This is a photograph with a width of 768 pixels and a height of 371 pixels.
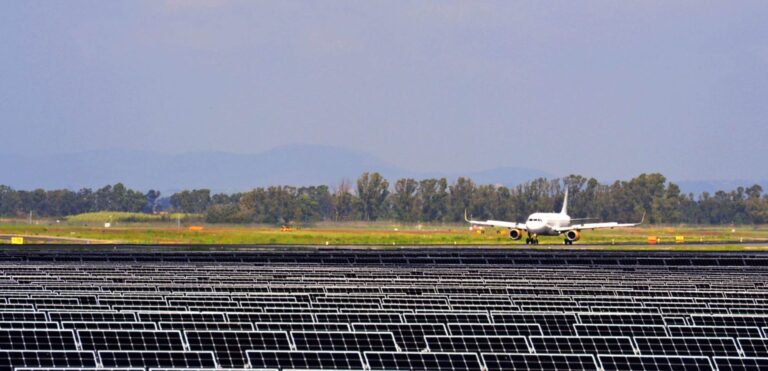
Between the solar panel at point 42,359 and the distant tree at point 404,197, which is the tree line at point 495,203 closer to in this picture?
the distant tree at point 404,197

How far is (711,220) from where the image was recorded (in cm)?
19700

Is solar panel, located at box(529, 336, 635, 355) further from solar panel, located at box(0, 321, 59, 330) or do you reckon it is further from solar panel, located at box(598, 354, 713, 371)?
solar panel, located at box(0, 321, 59, 330)

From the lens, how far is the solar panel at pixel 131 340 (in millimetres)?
21047

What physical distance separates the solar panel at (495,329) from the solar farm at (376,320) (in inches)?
1.2

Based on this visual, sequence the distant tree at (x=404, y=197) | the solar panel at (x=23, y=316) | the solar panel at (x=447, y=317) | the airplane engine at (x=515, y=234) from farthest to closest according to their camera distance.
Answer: the distant tree at (x=404, y=197) < the airplane engine at (x=515, y=234) < the solar panel at (x=447, y=317) < the solar panel at (x=23, y=316)

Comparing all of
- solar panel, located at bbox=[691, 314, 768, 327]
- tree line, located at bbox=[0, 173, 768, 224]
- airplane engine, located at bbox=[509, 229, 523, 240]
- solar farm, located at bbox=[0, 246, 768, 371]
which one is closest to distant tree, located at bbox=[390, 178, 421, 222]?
tree line, located at bbox=[0, 173, 768, 224]

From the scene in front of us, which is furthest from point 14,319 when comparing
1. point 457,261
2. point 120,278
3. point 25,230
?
point 25,230

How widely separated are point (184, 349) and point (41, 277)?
876 inches

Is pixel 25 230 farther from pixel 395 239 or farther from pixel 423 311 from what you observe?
pixel 423 311

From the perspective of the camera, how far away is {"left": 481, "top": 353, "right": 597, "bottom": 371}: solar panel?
18984 millimetres

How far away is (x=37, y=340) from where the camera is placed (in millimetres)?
21344

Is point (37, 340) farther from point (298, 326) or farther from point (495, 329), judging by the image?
point (495, 329)

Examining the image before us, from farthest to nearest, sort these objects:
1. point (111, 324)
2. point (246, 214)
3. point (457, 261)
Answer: point (246, 214), point (457, 261), point (111, 324)

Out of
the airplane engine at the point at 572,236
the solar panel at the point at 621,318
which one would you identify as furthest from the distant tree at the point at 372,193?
the solar panel at the point at 621,318
